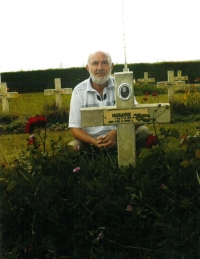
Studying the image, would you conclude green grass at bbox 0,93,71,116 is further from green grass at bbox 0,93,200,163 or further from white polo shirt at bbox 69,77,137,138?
white polo shirt at bbox 69,77,137,138

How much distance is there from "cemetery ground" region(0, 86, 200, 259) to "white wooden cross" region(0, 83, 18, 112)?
0.69m

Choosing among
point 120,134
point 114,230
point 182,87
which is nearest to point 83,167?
point 120,134

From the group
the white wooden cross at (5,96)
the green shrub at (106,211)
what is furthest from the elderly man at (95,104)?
the white wooden cross at (5,96)

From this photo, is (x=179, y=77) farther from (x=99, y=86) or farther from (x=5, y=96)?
(x=5, y=96)

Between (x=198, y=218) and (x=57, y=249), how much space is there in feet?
3.14

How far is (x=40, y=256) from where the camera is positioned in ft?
11.6

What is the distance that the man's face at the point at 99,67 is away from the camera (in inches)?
Result: 159

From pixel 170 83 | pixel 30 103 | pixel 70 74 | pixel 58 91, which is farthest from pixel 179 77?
pixel 30 103

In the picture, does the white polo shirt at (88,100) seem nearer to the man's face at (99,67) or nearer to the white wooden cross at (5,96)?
the man's face at (99,67)

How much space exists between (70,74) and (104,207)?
1.23m

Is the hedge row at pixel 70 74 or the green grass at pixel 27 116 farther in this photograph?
the green grass at pixel 27 116

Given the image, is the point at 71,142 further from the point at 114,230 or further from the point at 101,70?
the point at 114,230

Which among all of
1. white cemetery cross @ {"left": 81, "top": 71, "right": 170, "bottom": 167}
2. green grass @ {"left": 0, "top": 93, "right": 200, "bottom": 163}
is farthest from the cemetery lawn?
white cemetery cross @ {"left": 81, "top": 71, "right": 170, "bottom": 167}

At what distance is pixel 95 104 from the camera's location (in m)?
4.30
